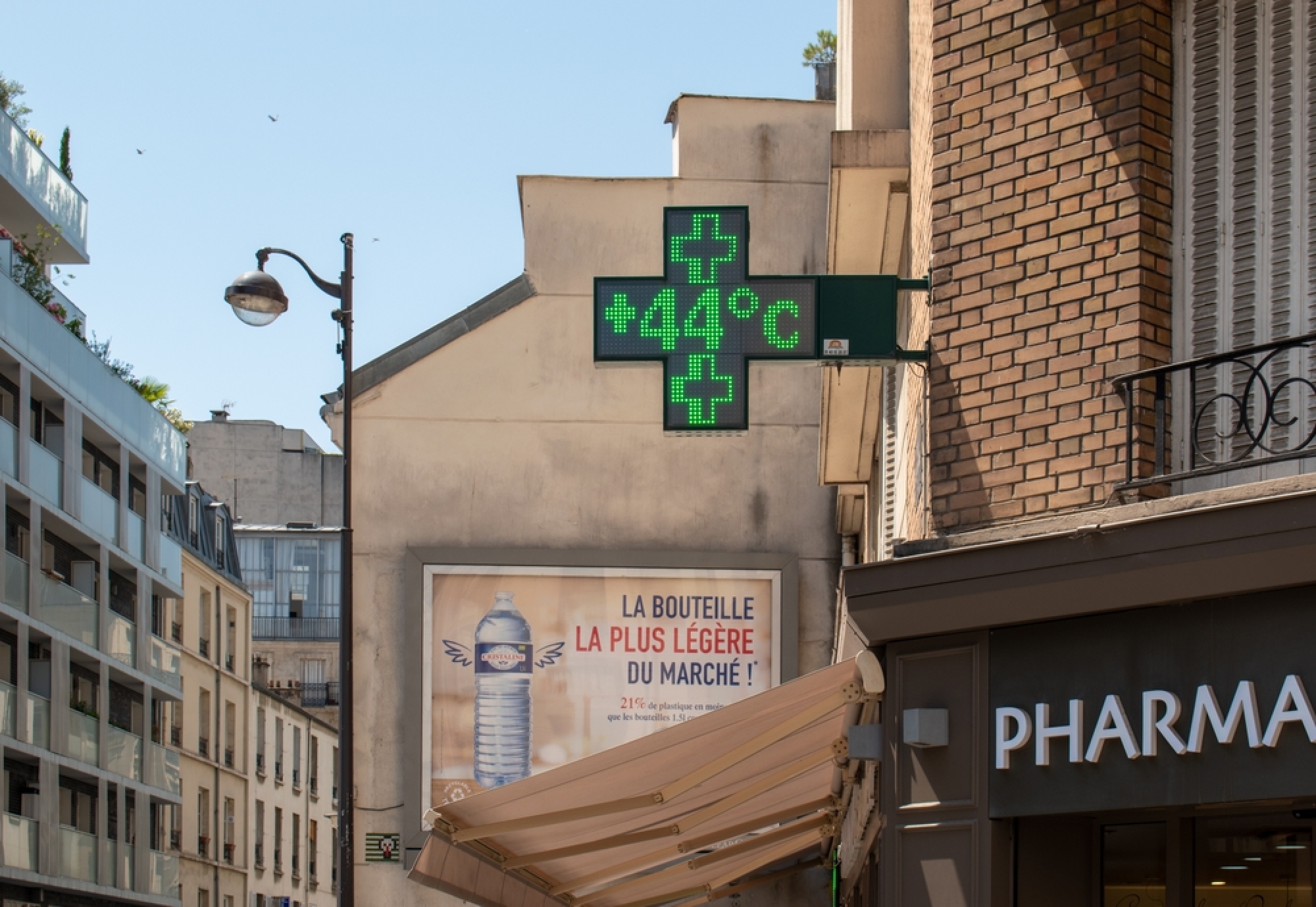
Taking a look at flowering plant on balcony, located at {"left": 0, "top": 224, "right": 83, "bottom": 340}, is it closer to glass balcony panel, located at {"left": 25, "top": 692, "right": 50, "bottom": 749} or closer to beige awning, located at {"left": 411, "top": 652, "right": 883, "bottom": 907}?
glass balcony panel, located at {"left": 25, "top": 692, "right": 50, "bottom": 749}

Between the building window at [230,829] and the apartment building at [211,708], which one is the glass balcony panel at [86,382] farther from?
the building window at [230,829]

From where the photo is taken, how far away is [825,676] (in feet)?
29.0

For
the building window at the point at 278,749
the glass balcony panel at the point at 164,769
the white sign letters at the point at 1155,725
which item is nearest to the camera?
the white sign letters at the point at 1155,725

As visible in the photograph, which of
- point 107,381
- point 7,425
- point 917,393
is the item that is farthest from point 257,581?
point 917,393

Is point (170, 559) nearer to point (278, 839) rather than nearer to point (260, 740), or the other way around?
point (260, 740)

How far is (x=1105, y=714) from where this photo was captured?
297 inches

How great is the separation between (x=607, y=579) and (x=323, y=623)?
208 ft

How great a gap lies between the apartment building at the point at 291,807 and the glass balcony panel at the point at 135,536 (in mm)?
→ 13382

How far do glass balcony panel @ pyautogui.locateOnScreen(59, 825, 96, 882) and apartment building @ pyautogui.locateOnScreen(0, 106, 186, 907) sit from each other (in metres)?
0.05

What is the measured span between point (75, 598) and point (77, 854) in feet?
19.4

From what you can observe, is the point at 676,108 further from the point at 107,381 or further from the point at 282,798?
the point at 282,798

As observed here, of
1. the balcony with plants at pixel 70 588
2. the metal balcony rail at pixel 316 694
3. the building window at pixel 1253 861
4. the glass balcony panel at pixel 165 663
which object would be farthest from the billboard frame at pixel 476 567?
the metal balcony rail at pixel 316 694

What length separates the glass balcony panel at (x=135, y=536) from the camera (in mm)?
48750

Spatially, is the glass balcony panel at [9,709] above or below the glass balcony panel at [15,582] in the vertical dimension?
below
